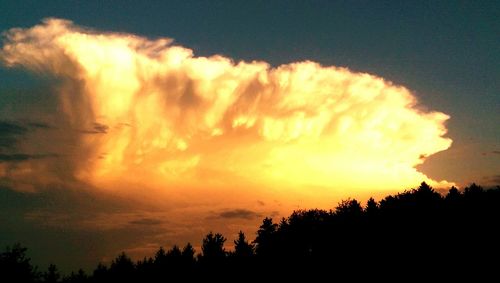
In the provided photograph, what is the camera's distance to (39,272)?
3191 centimetres

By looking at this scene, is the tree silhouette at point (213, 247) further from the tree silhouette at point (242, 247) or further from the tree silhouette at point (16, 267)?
the tree silhouette at point (16, 267)

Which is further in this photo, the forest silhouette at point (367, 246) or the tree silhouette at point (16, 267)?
the forest silhouette at point (367, 246)

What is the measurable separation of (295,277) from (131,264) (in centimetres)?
5926

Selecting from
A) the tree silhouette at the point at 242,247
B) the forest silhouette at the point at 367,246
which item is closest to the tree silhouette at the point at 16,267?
the forest silhouette at the point at 367,246

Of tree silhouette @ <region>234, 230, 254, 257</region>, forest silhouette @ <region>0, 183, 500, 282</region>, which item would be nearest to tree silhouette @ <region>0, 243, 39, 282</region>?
forest silhouette @ <region>0, 183, 500, 282</region>

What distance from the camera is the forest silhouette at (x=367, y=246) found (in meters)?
45.8

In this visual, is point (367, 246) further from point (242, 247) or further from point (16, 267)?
point (16, 267)

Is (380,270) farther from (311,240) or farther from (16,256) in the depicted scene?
(16,256)

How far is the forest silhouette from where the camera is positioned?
45.8 meters

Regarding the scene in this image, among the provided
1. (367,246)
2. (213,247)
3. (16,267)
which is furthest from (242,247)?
(16,267)

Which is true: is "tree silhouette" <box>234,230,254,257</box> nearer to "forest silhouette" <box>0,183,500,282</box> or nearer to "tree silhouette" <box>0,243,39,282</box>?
"forest silhouette" <box>0,183,500,282</box>

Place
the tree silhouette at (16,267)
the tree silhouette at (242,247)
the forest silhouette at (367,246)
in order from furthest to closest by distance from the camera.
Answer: the tree silhouette at (242,247) < the forest silhouette at (367,246) < the tree silhouette at (16,267)

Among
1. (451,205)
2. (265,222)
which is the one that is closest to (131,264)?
(265,222)

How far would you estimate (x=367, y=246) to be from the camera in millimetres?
56156
